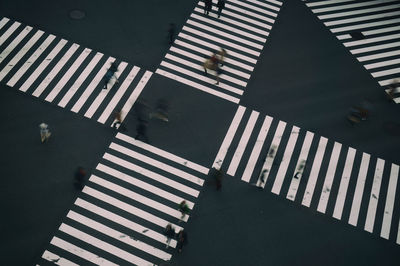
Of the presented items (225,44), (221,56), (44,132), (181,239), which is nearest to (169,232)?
(181,239)

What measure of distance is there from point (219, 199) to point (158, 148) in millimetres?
3761

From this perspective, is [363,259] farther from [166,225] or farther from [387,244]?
[166,225]

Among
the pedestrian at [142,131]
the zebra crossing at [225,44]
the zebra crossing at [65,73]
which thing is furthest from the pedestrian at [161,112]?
the zebra crossing at [225,44]

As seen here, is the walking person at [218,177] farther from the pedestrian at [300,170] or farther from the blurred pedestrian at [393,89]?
the blurred pedestrian at [393,89]

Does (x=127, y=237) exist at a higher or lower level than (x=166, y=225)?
lower

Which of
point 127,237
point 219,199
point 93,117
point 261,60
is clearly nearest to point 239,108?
point 261,60

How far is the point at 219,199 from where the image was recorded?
17.4 m

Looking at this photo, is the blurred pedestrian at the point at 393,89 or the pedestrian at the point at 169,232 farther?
the blurred pedestrian at the point at 393,89

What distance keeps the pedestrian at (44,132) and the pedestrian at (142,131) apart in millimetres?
3984

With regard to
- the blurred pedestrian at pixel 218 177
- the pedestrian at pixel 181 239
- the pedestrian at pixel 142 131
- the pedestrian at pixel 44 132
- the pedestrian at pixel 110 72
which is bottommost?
the pedestrian at pixel 181 239

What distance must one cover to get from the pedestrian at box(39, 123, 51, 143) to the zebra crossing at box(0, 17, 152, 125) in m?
1.83

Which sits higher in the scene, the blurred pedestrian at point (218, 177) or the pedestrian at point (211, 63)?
the pedestrian at point (211, 63)

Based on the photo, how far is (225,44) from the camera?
23.3 m

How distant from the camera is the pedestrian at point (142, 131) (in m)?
18.0
